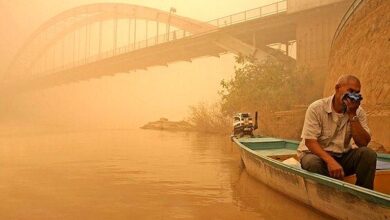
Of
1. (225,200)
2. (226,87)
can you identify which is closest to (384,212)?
(225,200)

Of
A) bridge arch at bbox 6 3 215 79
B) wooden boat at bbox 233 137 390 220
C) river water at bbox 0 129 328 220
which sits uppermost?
bridge arch at bbox 6 3 215 79

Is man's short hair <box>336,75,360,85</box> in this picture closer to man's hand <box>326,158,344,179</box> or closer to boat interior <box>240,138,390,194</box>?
man's hand <box>326,158,344,179</box>

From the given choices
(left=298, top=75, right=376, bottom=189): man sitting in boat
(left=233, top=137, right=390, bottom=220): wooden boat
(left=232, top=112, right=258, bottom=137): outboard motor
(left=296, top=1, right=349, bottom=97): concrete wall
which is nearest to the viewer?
(left=233, top=137, right=390, bottom=220): wooden boat

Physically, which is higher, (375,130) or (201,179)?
(375,130)

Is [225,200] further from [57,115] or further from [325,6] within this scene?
[57,115]

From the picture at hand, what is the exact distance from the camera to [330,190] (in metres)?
4.06

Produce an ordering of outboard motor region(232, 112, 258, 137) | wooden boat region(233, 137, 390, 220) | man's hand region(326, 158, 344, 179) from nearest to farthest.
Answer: wooden boat region(233, 137, 390, 220) → man's hand region(326, 158, 344, 179) → outboard motor region(232, 112, 258, 137)

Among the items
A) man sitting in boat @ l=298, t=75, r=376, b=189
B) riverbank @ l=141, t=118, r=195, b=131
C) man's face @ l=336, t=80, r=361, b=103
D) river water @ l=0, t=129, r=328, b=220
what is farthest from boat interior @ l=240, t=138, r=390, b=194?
riverbank @ l=141, t=118, r=195, b=131

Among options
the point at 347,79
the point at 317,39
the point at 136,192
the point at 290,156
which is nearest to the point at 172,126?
the point at 317,39

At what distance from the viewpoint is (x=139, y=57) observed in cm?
3528

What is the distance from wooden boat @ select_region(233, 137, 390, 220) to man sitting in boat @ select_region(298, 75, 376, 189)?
17 centimetres

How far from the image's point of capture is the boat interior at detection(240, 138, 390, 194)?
15.3 feet

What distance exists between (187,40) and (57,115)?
1895 inches

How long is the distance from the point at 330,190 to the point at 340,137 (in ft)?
1.92
